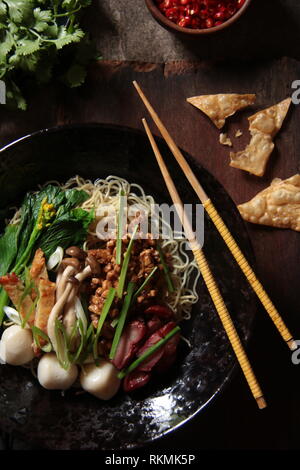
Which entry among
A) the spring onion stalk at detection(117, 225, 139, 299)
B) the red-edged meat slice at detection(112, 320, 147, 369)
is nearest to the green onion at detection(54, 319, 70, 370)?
the red-edged meat slice at detection(112, 320, 147, 369)

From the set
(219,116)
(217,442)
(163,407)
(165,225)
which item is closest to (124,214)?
(165,225)

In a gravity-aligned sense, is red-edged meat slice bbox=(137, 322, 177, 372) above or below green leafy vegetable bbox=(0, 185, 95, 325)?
below

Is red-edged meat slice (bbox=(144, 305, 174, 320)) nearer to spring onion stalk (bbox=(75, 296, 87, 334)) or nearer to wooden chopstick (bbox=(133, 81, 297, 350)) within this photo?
spring onion stalk (bbox=(75, 296, 87, 334))

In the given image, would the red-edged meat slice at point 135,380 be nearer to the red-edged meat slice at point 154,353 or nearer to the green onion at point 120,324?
the red-edged meat slice at point 154,353

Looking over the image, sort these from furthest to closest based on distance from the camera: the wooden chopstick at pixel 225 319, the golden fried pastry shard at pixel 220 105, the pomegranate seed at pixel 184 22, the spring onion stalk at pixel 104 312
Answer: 1. the golden fried pastry shard at pixel 220 105
2. the pomegranate seed at pixel 184 22
3. the spring onion stalk at pixel 104 312
4. the wooden chopstick at pixel 225 319

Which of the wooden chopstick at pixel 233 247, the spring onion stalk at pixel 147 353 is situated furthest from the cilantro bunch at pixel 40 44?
the spring onion stalk at pixel 147 353

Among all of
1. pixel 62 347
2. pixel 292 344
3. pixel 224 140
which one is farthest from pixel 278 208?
pixel 62 347
